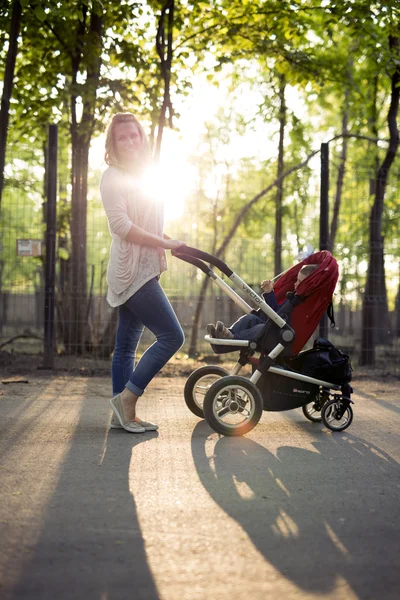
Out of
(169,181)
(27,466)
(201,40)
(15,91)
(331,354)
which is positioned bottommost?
(27,466)

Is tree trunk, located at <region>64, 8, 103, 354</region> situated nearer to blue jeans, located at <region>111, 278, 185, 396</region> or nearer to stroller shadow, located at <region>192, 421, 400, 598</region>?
blue jeans, located at <region>111, 278, 185, 396</region>

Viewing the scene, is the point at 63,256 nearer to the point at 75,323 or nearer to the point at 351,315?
the point at 75,323

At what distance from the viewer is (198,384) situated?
6465mm

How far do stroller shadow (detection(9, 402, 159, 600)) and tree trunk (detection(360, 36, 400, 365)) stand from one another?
7.91m

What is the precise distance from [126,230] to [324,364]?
189 cm

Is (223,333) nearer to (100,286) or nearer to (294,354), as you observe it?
(294,354)

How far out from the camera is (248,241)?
12.5 meters

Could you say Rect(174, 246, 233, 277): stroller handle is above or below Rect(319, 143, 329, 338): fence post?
below

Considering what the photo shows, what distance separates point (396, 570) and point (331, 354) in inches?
132

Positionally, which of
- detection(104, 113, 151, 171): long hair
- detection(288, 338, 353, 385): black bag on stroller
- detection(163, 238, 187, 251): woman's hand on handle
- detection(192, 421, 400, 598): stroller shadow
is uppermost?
detection(104, 113, 151, 171): long hair

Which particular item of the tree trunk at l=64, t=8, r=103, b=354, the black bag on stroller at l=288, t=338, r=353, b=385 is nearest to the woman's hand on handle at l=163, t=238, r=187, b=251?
the black bag on stroller at l=288, t=338, r=353, b=385

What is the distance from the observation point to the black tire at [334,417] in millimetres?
6164

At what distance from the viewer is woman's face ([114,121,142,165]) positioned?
5.68m

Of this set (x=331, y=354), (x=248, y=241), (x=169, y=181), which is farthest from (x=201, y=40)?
(x=331, y=354)
